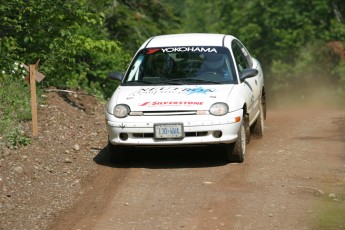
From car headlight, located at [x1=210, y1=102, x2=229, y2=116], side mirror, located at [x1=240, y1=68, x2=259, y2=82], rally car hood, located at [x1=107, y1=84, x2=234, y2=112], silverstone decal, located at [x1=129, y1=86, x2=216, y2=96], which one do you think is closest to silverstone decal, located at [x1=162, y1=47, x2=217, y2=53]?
side mirror, located at [x1=240, y1=68, x2=259, y2=82]

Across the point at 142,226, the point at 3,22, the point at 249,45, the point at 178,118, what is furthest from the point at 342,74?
the point at 142,226

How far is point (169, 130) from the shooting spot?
33.9 feet

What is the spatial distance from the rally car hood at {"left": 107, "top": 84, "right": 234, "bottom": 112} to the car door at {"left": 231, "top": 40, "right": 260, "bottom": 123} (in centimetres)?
65

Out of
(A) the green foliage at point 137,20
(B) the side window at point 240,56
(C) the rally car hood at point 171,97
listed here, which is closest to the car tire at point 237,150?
(C) the rally car hood at point 171,97

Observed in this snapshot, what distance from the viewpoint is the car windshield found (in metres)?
11.3

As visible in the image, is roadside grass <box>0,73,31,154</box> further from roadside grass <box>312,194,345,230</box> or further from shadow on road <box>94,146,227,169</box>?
roadside grass <box>312,194,345,230</box>

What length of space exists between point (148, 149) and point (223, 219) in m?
3.89

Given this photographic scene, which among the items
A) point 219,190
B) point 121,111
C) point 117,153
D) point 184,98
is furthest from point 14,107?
point 219,190

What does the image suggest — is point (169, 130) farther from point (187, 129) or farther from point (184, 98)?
point (184, 98)

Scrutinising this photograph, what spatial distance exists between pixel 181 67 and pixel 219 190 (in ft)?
8.76

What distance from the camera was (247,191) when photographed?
9.33 m

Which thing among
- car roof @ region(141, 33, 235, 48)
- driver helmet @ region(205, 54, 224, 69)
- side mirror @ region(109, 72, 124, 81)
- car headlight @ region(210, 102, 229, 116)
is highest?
A: car roof @ region(141, 33, 235, 48)

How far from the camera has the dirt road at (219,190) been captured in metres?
8.16

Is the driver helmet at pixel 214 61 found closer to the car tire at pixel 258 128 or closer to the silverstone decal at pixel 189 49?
the silverstone decal at pixel 189 49
